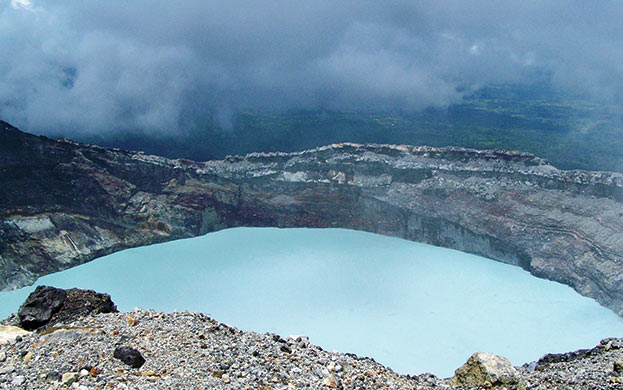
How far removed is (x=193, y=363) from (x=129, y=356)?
2.99 ft

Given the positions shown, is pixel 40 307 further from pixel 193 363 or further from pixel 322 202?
pixel 322 202

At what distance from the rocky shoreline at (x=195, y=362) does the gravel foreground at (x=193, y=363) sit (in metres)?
0.01

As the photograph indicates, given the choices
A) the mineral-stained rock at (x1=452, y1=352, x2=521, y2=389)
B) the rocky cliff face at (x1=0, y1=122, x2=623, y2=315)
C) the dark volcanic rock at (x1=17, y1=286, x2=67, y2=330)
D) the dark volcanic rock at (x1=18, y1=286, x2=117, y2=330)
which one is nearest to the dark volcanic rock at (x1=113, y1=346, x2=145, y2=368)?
the dark volcanic rock at (x1=18, y1=286, x2=117, y2=330)

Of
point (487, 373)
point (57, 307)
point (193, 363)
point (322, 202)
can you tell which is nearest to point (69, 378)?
point (193, 363)

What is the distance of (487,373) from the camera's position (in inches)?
328

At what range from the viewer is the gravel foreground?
22.1ft

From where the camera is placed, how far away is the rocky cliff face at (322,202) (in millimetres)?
19766

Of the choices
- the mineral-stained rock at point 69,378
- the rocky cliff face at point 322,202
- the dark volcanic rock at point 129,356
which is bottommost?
the mineral-stained rock at point 69,378

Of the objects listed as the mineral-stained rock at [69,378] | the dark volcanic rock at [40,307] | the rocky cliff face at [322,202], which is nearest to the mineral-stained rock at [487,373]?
the mineral-stained rock at [69,378]

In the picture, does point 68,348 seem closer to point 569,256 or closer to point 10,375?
point 10,375

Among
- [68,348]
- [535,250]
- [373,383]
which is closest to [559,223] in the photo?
[535,250]

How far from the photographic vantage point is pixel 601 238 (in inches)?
771

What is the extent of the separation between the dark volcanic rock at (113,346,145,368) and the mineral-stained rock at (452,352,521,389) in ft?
17.4

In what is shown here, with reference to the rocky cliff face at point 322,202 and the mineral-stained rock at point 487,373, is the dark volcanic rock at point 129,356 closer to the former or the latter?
the mineral-stained rock at point 487,373
